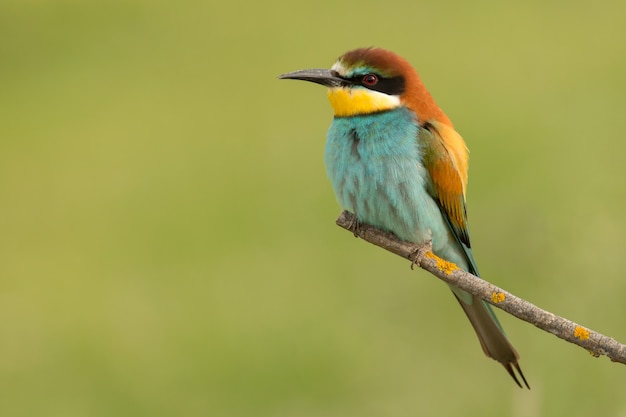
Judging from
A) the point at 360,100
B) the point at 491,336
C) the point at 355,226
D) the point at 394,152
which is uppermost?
the point at 360,100

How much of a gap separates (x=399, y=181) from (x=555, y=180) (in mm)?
2266

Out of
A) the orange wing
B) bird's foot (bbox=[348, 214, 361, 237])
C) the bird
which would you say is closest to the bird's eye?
the bird

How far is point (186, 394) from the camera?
3.64 metres

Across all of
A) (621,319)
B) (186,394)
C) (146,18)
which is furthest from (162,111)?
(621,319)

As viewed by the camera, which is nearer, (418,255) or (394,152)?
(418,255)

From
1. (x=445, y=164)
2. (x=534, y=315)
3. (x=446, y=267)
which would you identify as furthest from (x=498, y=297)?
(x=445, y=164)

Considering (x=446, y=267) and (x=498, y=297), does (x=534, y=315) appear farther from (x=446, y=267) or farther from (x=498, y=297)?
(x=446, y=267)

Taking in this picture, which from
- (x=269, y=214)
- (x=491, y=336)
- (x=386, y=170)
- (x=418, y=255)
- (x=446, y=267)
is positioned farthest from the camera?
(x=269, y=214)

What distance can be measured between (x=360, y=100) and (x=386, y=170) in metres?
0.16

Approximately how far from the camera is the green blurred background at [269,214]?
3.50m

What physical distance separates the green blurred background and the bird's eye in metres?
0.73

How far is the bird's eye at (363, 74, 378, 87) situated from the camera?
8.55 ft

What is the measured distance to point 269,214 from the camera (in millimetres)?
4668

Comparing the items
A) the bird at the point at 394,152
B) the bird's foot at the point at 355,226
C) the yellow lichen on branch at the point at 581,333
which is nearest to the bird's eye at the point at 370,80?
the bird at the point at 394,152
